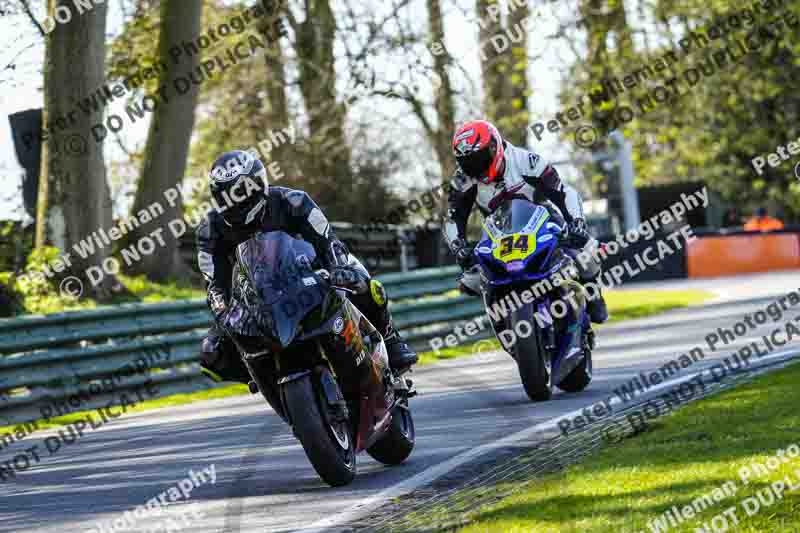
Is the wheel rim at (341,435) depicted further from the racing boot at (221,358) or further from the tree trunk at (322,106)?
the tree trunk at (322,106)

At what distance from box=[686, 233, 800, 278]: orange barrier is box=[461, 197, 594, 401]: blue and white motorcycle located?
2471cm

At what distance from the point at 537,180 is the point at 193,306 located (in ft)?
19.2

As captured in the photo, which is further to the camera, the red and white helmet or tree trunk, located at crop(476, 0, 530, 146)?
tree trunk, located at crop(476, 0, 530, 146)

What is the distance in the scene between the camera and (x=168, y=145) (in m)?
21.4

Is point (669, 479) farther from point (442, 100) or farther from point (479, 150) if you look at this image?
point (442, 100)

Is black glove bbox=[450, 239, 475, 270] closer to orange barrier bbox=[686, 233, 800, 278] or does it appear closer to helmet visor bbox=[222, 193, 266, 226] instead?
helmet visor bbox=[222, 193, 266, 226]

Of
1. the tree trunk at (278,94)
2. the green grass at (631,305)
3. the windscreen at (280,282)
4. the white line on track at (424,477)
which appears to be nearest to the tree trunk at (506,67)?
the green grass at (631,305)

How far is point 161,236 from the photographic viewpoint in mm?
21469

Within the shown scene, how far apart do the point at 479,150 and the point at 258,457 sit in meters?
2.75

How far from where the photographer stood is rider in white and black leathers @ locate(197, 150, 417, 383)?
7293 millimetres

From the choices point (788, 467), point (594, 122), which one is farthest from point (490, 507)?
point (594, 122)

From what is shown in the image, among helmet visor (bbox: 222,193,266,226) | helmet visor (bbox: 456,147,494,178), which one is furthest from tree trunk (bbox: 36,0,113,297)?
helmet visor (bbox: 222,193,266,226)

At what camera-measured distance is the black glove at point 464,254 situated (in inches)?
417

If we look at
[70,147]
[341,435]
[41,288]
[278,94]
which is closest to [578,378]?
[341,435]
